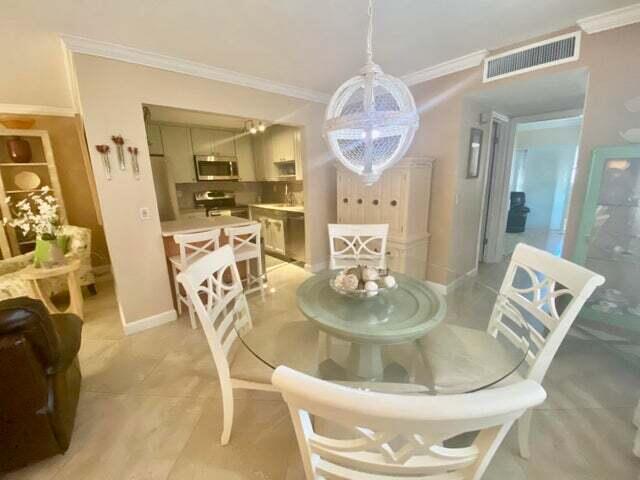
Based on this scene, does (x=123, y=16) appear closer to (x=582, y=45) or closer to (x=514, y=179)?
(x=582, y=45)

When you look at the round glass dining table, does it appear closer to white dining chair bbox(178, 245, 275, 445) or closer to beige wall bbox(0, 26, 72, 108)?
white dining chair bbox(178, 245, 275, 445)

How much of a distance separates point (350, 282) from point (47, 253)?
270cm

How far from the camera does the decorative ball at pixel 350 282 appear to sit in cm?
148

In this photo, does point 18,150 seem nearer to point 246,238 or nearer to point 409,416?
point 246,238

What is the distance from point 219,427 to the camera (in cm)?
155

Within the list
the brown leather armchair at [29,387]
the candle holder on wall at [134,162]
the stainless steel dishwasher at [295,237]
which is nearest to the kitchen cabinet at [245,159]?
the stainless steel dishwasher at [295,237]

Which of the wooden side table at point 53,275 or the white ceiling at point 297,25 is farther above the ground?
the white ceiling at point 297,25

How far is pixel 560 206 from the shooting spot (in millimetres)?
6512

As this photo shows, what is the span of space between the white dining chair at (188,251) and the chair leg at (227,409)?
1.32 metres

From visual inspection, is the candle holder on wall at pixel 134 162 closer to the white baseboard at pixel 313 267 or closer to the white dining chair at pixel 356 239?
the white dining chair at pixel 356 239

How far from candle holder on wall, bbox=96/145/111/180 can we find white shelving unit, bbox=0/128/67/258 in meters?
2.22

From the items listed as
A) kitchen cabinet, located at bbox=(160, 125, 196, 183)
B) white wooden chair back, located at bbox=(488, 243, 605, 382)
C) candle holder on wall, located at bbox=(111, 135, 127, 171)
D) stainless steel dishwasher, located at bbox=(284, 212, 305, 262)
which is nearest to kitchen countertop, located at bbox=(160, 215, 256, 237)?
candle holder on wall, located at bbox=(111, 135, 127, 171)

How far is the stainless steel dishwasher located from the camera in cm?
407

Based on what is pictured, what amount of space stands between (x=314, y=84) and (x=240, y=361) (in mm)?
3064
